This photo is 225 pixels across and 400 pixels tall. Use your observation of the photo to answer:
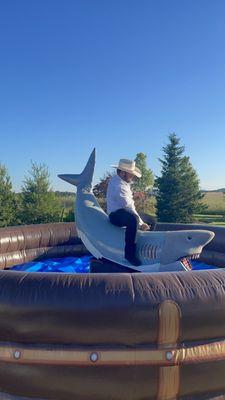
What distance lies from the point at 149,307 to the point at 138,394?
2.22ft

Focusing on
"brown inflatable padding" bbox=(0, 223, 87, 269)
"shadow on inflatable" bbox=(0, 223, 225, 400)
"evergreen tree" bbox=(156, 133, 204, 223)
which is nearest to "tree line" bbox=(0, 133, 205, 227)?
"evergreen tree" bbox=(156, 133, 204, 223)

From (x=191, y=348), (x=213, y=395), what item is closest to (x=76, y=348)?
(x=191, y=348)

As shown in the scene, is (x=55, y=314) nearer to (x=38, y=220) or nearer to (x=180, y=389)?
(x=180, y=389)

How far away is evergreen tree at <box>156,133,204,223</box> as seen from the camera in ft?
66.6

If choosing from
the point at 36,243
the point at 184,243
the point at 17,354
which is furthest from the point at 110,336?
the point at 36,243

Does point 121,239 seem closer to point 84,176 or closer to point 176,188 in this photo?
point 84,176

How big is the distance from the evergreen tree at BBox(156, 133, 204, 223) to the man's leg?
51.4ft

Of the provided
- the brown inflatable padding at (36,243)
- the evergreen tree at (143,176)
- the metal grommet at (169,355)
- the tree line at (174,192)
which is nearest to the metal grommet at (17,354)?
the metal grommet at (169,355)

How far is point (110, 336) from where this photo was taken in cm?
259

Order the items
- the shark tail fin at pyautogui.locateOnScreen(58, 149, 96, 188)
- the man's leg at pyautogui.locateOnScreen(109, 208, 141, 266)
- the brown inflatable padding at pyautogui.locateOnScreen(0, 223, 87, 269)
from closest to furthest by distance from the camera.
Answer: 1. the man's leg at pyautogui.locateOnScreen(109, 208, 141, 266)
2. the shark tail fin at pyautogui.locateOnScreen(58, 149, 96, 188)
3. the brown inflatable padding at pyautogui.locateOnScreen(0, 223, 87, 269)

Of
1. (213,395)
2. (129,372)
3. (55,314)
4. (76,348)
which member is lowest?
(213,395)

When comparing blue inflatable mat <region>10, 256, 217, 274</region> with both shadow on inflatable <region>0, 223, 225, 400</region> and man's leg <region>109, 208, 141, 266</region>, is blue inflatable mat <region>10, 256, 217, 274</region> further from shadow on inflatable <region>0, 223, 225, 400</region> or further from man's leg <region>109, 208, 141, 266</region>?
shadow on inflatable <region>0, 223, 225, 400</region>

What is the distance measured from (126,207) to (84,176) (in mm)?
1067

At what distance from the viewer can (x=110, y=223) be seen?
5090 millimetres
